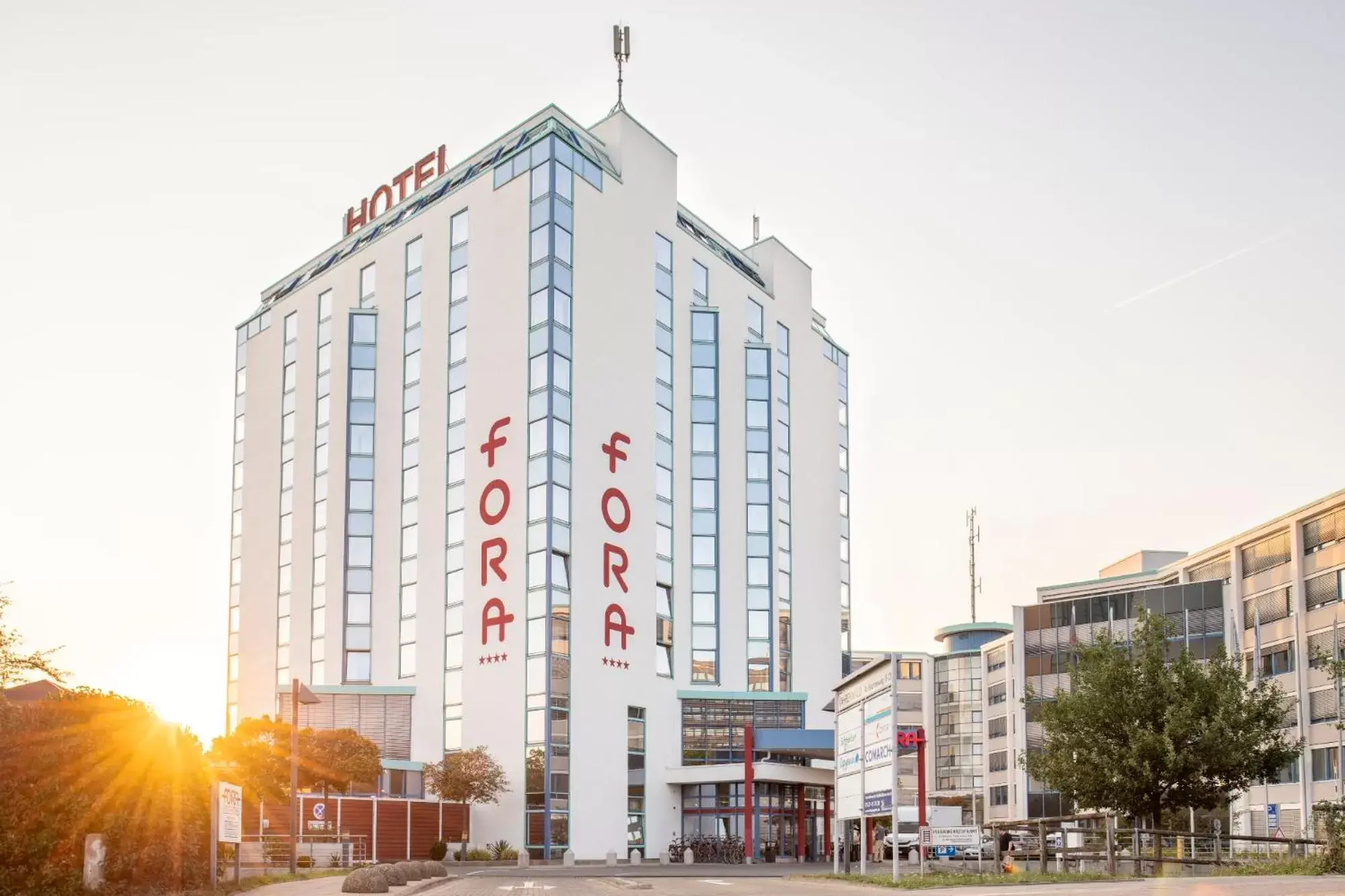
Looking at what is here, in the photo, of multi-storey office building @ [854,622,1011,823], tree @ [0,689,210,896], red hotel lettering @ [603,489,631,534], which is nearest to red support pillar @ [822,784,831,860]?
red hotel lettering @ [603,489,631,534]

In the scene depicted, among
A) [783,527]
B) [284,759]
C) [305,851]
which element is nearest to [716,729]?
[783,527]

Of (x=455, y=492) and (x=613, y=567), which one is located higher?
(x=455, y=492)

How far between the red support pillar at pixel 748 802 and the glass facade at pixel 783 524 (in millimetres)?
10410

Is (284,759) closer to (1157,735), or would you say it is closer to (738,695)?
(738,695)

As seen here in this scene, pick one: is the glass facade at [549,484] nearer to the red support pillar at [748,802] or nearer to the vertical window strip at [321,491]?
the red support pillar at [748,802]

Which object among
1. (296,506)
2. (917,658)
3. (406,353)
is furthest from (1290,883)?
(917,658)

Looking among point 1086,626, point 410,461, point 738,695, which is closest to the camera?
point 738,695

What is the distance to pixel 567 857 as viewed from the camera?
67.5 metres

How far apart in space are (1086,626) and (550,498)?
4140cm

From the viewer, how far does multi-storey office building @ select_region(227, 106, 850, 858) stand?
72.5 m

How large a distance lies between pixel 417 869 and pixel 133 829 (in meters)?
13.3

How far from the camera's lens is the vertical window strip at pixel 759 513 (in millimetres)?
84375

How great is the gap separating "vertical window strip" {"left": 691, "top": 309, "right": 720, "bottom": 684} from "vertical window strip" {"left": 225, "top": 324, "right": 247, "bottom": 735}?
32.7 metres

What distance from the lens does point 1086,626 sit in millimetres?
93625
